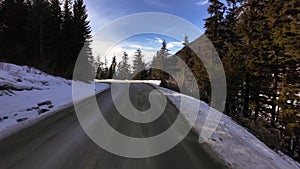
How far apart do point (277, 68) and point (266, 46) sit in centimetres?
194

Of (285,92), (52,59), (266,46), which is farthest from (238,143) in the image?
(52,59)

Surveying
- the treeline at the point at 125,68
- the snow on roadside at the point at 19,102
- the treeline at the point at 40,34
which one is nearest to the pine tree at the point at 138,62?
the treeline at the point at 125,68

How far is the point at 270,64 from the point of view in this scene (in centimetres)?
1670

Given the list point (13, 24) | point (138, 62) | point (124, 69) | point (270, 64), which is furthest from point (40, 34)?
point (124, 69)

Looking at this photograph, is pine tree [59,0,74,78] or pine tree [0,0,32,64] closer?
pine tree [0,0,32,64]

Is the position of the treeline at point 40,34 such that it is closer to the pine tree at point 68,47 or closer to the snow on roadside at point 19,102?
the pine tree at point 68,47

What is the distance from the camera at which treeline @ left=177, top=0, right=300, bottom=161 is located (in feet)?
→ 45.2

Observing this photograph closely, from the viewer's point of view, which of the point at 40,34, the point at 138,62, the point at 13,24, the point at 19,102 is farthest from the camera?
the point at 138,62

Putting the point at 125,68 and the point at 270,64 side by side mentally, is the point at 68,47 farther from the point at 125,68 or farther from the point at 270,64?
the point at 125,68

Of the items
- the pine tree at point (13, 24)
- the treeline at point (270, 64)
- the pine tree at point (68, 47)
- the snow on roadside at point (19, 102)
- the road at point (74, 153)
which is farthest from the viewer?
the pine tree at point (68, 47)

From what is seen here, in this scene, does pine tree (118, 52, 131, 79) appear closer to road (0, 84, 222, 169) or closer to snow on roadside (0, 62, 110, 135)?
snow on roadside (0, 62, 110, 135)

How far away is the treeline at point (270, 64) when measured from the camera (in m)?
13.8

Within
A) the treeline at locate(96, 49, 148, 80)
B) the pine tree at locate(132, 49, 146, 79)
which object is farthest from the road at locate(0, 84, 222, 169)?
the pine tree at locate(132, 49, 146, 79)

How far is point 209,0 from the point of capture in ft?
83.0
